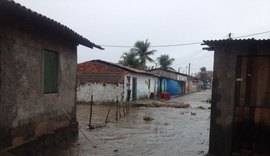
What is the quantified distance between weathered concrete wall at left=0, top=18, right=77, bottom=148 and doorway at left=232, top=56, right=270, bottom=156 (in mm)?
5592

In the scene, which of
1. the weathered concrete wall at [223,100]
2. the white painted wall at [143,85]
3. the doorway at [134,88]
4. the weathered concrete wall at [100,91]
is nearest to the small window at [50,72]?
the weathered concrete wall at [223,100]

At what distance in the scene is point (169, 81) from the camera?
5141 centimetres

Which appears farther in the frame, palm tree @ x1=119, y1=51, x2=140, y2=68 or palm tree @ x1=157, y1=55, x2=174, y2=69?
palm tree @ x1=157, y1=55, x2=174, y2=69

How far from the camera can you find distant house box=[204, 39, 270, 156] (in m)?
9.44

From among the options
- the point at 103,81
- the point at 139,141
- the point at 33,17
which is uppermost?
the point at 33,17

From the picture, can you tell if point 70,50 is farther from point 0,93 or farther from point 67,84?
point 0,93

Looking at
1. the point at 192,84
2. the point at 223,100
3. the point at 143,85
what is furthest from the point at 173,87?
the point at 223,100

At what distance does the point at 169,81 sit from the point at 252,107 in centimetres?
4189

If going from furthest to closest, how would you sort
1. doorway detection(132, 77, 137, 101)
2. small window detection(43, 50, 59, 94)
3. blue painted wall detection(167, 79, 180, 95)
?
blue painted wall detection(167, 79, 180, 95) < doorway detection(132, 77, 137, 101) < small window detection(43, 50, 59, 94)

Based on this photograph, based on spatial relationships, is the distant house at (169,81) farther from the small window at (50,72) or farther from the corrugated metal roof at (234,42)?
the corrugated metal roof at (234,42)

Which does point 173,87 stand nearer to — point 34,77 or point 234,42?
point 234,42

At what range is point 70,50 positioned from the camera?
12.3m

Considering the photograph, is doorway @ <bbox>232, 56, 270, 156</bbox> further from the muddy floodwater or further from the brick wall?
the brick wall

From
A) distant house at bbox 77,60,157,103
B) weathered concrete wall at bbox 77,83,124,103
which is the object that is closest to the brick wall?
distant house at bbox 77,60,157,103
